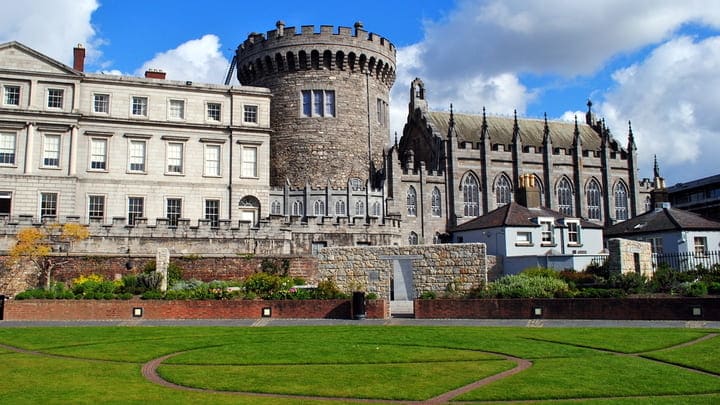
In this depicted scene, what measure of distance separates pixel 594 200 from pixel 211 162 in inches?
1360

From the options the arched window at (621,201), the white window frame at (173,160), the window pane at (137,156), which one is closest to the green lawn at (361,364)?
the window pane at (137,156)

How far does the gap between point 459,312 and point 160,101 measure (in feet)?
91.0

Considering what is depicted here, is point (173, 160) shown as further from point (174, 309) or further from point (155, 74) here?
point (174, 309)

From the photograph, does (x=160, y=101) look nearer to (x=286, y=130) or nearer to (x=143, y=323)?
(x=286, y=130)

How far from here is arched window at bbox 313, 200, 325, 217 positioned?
160 feet

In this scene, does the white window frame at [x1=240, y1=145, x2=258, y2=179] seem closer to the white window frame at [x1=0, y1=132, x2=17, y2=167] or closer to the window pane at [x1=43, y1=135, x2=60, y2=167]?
the window pane at [x1=43, y1=135, x2=60, y2=167]

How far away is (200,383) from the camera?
12969 millimetres

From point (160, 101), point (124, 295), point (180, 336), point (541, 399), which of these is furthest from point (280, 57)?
point (541, 399)

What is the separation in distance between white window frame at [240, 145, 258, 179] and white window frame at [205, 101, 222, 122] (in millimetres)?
2555

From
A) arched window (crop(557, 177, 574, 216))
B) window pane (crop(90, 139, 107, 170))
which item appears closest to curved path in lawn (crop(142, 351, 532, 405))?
window pane (crop(90, 139, 107, 170))

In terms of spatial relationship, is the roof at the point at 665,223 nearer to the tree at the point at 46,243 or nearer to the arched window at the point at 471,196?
the arched window at the point at 471,196

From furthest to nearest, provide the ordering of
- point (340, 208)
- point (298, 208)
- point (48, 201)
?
point (340, 208)
point (298, 208)
point (48, 201)

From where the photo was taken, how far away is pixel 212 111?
152 feet

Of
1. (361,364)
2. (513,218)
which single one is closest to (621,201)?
(513,218)
